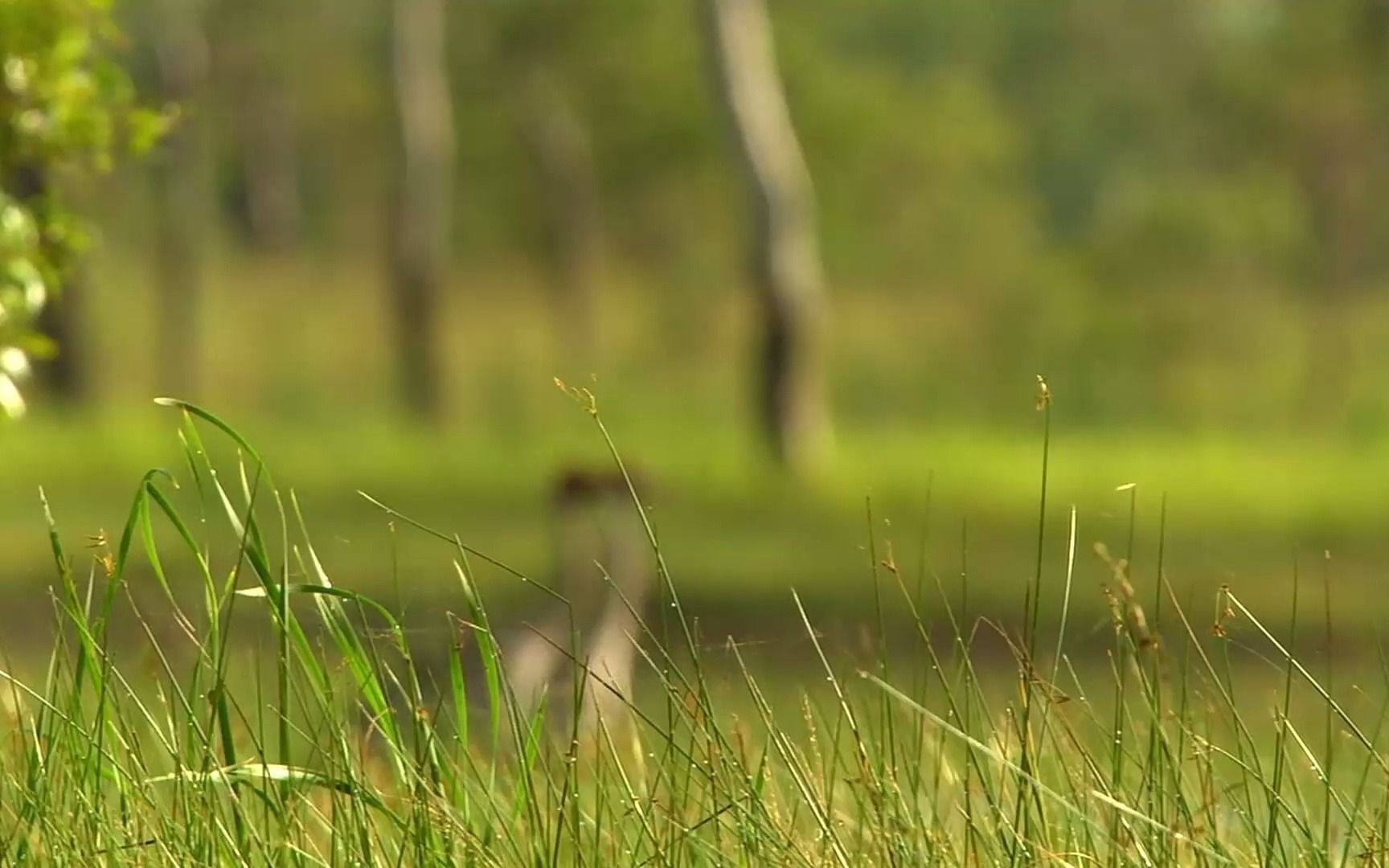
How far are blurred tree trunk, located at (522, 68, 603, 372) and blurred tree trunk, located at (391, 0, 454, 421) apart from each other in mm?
9113

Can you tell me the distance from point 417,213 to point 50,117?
21.8 meters

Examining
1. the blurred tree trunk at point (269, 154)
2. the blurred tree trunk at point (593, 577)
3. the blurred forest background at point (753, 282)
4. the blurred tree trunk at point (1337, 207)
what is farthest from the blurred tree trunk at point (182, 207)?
the blurred tree trunk at point (269, 154)

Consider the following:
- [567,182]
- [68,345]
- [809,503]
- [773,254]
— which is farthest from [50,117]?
[567,182]

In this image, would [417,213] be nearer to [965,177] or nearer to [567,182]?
[567,182]

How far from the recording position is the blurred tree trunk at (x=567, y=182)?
37.9 meters

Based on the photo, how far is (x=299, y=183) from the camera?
2372 inches

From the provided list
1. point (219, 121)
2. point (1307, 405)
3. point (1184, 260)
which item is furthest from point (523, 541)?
point (219, 121)

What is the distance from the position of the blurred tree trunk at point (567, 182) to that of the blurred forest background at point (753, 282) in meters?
0.10

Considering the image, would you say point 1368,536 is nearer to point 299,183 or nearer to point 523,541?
point 523,541

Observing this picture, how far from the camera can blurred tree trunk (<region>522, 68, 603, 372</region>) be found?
124ft

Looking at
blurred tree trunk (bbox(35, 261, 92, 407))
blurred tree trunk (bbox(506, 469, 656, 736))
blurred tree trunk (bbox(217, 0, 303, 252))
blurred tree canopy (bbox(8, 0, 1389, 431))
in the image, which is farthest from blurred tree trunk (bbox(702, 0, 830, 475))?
blurred tree trunk (bbox(217, 0, 303, 252))

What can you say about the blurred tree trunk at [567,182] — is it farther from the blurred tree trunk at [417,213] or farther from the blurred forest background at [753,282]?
the blurred tree trunk at [417,213]

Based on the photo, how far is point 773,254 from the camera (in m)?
17.4

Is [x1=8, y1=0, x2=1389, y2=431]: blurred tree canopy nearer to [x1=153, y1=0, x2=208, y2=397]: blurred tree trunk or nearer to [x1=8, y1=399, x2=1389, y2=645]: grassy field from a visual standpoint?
[x1=153, y1=0, x2=208, y2=397]: blurred tree trunk
